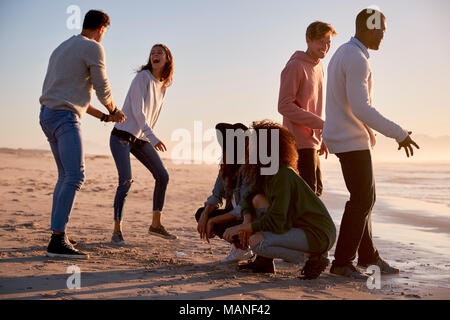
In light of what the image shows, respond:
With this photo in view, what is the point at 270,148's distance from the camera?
3.33m

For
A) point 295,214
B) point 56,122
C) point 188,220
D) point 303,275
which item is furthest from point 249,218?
point 188,220

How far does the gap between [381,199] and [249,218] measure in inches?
311

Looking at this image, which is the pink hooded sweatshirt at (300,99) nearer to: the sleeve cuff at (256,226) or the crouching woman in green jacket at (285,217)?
the crouching woman in green jacket at (285,217)

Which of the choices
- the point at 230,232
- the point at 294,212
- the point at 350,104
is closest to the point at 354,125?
the point at 350,104

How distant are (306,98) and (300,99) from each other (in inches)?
2.1

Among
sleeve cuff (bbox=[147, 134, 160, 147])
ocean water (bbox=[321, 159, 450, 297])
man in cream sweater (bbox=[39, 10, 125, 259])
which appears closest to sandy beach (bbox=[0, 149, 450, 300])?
ocean water (bbox=[321, 159, 450, 297])

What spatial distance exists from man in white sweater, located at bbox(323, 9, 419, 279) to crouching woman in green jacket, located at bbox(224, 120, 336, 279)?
38 centimetres

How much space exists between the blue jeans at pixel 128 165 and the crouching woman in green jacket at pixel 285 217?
163 centimetres

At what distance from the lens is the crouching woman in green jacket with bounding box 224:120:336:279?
3.18 m

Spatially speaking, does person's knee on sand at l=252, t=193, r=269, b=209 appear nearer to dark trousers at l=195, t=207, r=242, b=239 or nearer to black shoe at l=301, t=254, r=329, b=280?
dark trousers at l=195, t=207, r=242, b=239

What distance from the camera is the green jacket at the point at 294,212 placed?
3.15 m

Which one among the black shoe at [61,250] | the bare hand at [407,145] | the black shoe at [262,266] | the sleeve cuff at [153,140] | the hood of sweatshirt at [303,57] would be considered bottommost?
the black shoe at [262,266]

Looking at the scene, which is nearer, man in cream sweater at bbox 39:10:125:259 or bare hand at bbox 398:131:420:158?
bare hand at bbox 398:131:420:158

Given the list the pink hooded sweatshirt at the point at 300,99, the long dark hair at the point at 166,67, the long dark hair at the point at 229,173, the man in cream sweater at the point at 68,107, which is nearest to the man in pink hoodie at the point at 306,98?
the pink hooded sweatshirt at the point at 300,99
